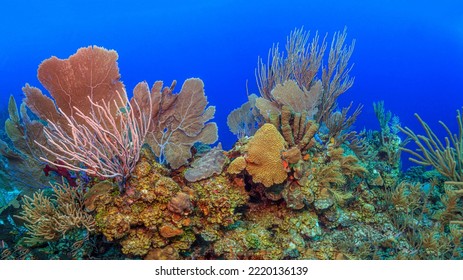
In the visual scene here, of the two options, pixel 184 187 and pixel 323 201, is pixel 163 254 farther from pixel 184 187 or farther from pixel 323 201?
pixel 323 201

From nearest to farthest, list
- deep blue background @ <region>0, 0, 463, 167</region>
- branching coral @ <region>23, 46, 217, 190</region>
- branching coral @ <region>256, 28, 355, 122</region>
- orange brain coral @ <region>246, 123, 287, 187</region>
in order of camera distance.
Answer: branching coral @ <region>23, 46, 217, 190</region> < orange brain coral @ <region>246, 123, 287, 187</region> < branching coral @ <region>256, 28, 355, 122</region> < deep blue background @ <region>0, 0, 463, 167</region>

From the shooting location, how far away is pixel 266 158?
146 inches

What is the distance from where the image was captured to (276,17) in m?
52.3

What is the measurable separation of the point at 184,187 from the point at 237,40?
5259cm

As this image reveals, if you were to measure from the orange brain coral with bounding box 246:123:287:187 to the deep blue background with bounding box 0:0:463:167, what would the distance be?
27354 mm

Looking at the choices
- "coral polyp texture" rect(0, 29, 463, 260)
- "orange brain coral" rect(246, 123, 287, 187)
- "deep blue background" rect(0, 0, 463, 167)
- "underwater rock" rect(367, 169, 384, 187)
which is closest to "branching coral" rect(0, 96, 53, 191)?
"coral polyp texture" rect(0, 29, 463, 260)

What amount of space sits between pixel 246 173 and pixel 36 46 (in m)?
71.9

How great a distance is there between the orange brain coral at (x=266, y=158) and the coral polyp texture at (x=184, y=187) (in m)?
0.01

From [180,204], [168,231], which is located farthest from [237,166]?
[168,231]

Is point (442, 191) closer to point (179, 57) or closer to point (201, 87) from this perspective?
point (201, 87)

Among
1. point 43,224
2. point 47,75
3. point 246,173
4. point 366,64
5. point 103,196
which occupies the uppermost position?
point 366,64

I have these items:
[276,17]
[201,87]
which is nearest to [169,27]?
[276,17]

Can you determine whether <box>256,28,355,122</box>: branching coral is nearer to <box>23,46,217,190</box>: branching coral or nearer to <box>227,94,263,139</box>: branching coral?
<box>227,94,263,139</box>: branching coral

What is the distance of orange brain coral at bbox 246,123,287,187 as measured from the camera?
3676mm
